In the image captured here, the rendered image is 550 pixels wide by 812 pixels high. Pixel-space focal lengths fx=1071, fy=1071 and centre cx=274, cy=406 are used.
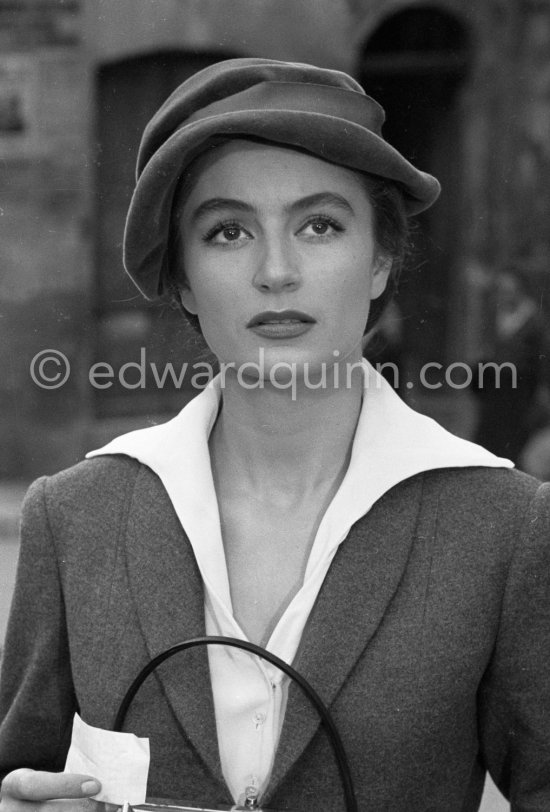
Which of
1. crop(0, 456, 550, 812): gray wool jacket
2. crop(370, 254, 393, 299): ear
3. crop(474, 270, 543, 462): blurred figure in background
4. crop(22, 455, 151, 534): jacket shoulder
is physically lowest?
crop(0, 456, 550, 812): gray wool jacket

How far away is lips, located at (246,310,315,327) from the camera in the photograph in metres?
1.15

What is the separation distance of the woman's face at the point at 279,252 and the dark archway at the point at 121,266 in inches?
9.3

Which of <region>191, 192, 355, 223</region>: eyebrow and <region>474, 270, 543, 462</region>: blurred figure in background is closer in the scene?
<region>191, 192, 355, 223</region>: eyebrow

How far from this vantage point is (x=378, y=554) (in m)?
1.22

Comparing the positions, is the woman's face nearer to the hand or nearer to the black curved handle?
the black curved handle

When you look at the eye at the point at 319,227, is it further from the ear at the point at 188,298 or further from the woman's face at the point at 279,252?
the ear at the point at 188,298

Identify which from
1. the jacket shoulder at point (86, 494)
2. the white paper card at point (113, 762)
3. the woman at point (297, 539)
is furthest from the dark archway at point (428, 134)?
the white paper card at point (113, 762)

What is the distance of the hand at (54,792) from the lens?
114cm

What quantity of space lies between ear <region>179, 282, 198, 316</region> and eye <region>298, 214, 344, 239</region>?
185 millimetres

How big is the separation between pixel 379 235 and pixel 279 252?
171 millimetres

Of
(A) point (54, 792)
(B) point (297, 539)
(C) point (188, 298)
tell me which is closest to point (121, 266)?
(C) point (188, 298)

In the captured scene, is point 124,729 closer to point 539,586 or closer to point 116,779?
point 116,779

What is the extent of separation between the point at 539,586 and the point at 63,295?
2.67 ft

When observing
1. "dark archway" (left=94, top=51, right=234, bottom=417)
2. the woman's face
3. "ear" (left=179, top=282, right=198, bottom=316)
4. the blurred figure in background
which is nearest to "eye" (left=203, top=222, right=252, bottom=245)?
the woman's face
